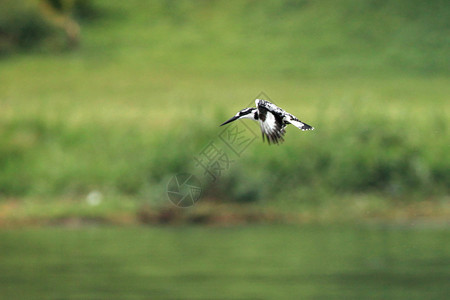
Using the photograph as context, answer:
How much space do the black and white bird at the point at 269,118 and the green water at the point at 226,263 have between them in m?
14.5

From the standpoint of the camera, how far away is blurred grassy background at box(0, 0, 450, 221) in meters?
33.8

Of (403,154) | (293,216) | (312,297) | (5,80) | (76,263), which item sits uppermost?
(5,80)

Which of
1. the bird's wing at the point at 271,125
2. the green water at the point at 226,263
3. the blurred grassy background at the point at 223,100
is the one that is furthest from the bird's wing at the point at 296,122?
the blurred grassy background at the point at 223,100

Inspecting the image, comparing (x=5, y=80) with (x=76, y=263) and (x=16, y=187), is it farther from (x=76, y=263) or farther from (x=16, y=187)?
(x=76, y=263)

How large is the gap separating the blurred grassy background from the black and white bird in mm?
24155

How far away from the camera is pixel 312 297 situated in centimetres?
2317

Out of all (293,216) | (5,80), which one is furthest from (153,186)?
(5,80)

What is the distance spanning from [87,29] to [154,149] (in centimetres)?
2453

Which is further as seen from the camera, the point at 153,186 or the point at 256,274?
the point at 153,186

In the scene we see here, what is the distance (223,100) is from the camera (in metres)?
44.1

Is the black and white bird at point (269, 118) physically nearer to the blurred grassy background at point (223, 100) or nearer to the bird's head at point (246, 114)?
the bird's head at point (246, 114)

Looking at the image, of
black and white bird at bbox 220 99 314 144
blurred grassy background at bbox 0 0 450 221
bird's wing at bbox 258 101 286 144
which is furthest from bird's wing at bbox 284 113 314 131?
blurred grassy background at bbox 0 0 450 221

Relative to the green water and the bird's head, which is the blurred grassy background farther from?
the bird's head

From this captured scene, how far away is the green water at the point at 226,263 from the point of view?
79.9ft
